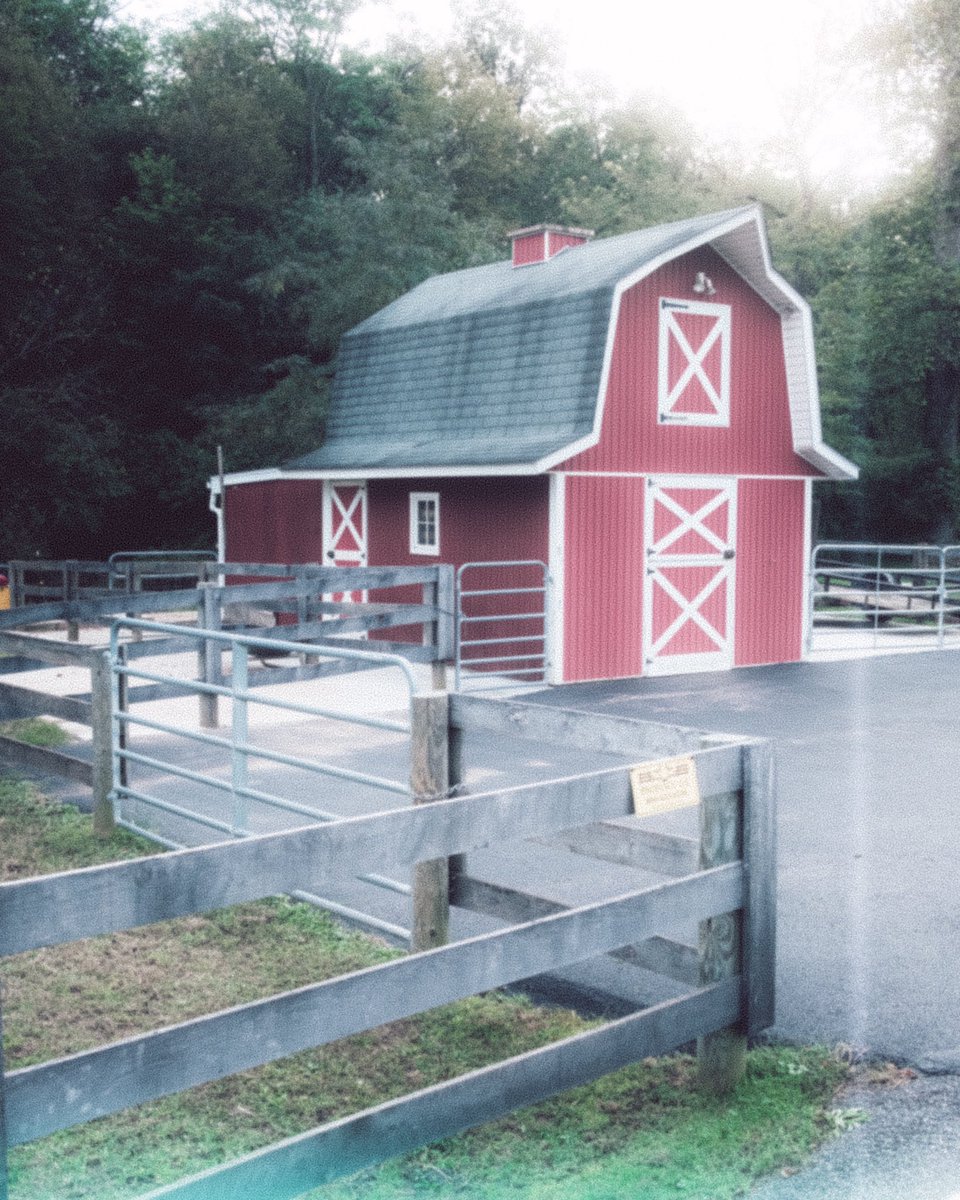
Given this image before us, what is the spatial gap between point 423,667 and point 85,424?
18.4 m

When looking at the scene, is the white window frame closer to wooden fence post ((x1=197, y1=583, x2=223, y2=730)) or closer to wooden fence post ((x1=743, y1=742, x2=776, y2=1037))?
wooden fence post ((x1=197, y1=583, x2=223, y2=730))

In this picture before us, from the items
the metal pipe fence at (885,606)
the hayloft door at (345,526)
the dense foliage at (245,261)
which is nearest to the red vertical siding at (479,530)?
the hayloft door at (345,526)

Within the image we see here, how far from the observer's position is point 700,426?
55.5ft

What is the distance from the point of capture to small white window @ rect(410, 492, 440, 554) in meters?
17.7

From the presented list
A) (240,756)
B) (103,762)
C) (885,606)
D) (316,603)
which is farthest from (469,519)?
(240,756)

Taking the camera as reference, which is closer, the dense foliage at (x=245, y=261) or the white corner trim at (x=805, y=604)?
the white corner trim at (x=805, y=604)

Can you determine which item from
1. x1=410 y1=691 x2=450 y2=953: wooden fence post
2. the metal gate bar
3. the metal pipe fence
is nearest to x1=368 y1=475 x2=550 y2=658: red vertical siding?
the metal pipe fence

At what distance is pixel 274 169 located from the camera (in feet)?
120

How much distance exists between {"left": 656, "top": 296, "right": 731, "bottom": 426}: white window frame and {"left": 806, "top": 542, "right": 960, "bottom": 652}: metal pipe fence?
2.19 meters

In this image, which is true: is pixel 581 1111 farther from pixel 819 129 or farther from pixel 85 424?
pixel 819 129

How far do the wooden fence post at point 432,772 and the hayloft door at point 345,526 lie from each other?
43.8 feet

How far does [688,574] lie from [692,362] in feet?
8.68

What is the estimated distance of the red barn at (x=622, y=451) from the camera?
622 inches

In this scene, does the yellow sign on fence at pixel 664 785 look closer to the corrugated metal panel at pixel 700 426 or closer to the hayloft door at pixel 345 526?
the corrugated metal panel at pixel 700 426
